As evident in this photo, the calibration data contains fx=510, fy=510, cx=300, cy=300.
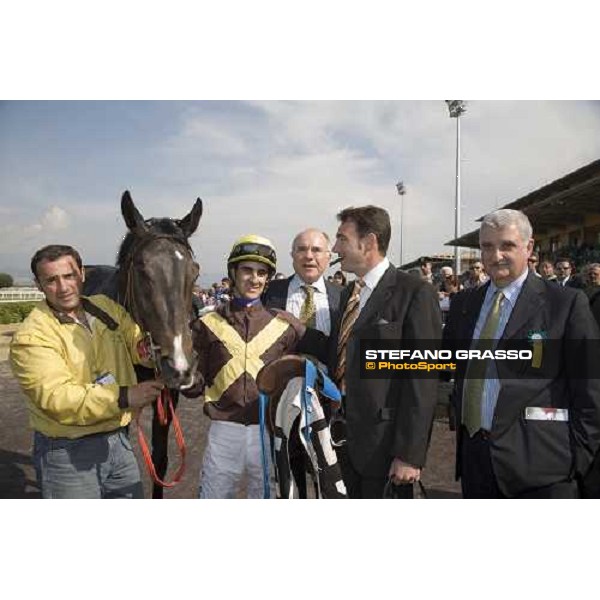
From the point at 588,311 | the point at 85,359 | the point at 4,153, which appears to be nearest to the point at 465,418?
the point at 588,311

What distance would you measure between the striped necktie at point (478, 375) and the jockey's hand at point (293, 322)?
3.07 feet

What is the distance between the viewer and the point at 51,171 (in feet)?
9.48

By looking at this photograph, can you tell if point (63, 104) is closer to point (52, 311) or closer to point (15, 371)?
point (52, 311)

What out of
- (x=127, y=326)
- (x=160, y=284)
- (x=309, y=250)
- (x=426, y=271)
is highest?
(x=309, y=250)

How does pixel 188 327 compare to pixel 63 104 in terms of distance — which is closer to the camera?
pixel 188 327

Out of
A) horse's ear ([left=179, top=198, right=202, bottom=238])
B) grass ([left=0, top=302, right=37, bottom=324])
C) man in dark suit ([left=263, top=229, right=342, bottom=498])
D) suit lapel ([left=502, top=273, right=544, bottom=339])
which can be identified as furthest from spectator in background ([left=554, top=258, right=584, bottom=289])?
grass ([left=0, top=302, right=37, bottom=324])

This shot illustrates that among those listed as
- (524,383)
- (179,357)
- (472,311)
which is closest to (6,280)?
(179,357)

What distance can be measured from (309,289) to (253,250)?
0.54 m

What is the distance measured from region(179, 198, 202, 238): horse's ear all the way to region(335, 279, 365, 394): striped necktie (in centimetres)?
97

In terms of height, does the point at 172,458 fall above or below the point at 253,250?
below

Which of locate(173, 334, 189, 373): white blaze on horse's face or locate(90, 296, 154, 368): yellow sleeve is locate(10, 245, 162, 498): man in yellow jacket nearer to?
locate(90, 296, 154, 368): yellow sleeve

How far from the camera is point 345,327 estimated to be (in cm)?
283

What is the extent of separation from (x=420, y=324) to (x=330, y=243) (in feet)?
2.37

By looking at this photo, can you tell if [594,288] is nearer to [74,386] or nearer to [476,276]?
[476,276]
